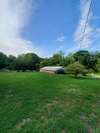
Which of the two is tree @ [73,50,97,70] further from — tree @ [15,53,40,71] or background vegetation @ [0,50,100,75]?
tree @ [15,53,40,71]

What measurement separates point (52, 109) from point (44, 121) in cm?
120

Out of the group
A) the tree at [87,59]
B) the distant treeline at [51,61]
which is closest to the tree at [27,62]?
the distant treeline at [51,61]

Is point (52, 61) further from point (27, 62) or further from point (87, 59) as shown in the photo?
point (87, 59)

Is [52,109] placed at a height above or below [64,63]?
below

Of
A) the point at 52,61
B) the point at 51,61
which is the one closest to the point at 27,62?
the point at 51,61

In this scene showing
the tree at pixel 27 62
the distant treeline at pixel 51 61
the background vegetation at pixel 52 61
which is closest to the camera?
the background vegetation at pixel 52 61

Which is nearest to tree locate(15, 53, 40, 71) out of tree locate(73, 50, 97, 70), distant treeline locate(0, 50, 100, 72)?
distant treeline locate(0, 50, 100, 72)

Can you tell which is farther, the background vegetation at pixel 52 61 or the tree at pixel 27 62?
the tree at pixel 27 62

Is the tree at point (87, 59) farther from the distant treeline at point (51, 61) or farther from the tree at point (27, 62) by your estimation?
the tree at point (27, 62)

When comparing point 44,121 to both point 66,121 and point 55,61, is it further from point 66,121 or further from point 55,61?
point 55,61

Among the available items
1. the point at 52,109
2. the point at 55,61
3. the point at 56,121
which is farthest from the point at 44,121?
the point at 55,61

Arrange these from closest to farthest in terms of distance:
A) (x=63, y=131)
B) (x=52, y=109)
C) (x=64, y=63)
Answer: (x=63, y=131) → (x=52, y=109) → (x=64, y=63)

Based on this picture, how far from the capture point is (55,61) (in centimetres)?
5203

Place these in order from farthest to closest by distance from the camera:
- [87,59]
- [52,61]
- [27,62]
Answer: [27,62] → [52,61] → [87,59]
